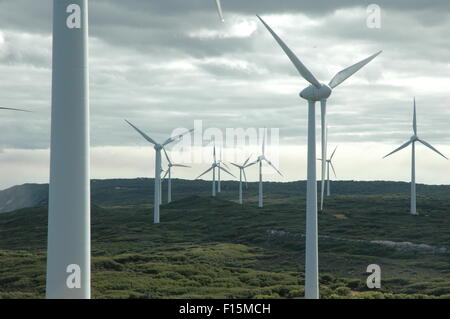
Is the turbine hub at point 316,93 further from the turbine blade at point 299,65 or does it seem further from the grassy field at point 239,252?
the grassy field at point 239,252

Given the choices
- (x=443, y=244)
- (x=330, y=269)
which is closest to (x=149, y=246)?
(x=330, y=269)

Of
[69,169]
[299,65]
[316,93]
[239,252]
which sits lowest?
[239,252]

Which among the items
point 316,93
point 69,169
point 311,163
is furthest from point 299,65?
point 69,169

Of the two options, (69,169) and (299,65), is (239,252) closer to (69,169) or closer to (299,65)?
(299,65)

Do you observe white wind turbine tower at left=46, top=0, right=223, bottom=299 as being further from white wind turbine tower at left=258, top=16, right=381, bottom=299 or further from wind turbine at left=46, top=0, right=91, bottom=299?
white wind turbine tower at left=258, top=16, right=381, bottom=299

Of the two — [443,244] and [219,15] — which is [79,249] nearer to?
[219,15]

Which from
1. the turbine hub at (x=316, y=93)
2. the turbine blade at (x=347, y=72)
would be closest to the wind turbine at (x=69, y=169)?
the turbine hub at (x=316, y=93)

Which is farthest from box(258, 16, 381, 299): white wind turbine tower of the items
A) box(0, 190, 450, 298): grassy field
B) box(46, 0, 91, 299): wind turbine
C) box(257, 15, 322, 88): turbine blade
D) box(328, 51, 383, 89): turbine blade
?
box(46, 0, 91, 299): wind turbine
